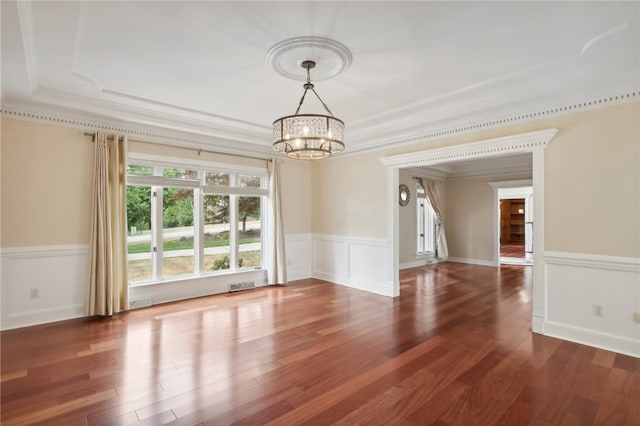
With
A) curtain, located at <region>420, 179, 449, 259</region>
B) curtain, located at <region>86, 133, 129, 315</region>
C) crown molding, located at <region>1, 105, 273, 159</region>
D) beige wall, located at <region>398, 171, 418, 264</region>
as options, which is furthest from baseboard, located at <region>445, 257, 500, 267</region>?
curtain, located at <region>86, 133, 129, 315</region>

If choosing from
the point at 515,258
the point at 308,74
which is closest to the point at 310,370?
the point at 308,74

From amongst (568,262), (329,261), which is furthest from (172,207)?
(568,262)

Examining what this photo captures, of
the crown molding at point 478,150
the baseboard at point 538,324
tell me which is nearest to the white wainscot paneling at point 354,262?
the crown molding at point 478,150

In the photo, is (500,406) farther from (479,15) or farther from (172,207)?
(172,207)

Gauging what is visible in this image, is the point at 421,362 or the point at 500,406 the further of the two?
the point at 421,362

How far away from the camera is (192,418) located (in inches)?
85.0

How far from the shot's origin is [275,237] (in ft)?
20.3

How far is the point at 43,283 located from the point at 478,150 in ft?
20.0

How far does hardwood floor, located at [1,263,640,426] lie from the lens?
2221 millimetres

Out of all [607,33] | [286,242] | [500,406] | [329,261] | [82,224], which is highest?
[607,33]

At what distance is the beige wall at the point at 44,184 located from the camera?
3855 mm

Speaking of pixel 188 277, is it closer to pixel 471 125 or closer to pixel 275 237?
pixel 275 237

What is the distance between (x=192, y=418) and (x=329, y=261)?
4.63 meters

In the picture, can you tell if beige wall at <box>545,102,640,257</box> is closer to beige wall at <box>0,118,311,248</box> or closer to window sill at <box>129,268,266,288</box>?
window sill at <box>129,268,266,288</box>
